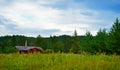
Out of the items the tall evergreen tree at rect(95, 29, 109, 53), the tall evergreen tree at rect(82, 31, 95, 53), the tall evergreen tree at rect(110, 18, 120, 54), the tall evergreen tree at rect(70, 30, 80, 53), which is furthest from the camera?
the tall evergreen tree at rect(70, 30, 80, 53)

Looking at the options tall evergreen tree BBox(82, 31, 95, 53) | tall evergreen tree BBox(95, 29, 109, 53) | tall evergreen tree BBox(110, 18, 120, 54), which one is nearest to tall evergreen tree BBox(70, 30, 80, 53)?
tall evergreen tree BBox(82, 31, 95, 53)

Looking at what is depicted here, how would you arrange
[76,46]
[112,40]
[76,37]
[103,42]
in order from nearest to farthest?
[112,40] → [103,42] → [76,46] → [76,37]

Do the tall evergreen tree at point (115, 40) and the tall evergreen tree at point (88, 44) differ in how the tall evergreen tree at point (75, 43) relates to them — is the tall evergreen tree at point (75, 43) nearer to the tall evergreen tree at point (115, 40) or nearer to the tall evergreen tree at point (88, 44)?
the tall evergreen tree at point (88, 44)

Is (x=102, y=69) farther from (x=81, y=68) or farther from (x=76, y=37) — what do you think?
(x=76, y=37)

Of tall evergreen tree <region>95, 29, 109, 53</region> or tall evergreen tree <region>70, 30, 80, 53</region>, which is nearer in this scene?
tall evergreen tree <region>95, 29, 109, 53</region>

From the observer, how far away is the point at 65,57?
35.9ft

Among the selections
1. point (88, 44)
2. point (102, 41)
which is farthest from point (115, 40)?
point (88, 44)

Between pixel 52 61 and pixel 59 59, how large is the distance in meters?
0.57

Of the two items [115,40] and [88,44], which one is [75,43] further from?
[115,40]

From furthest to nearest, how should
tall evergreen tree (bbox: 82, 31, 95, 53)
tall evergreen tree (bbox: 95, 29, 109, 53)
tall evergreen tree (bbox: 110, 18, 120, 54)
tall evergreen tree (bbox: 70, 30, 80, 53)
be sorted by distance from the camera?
tall evergreen tree (bbox: 70, 30, 80, 53)
tall evergreen tree (bbox: 82, 31, 95, 53)
tall evergreen tree (bbox: 95, 29, 109, 53)
tall evergreen tree (bbox: 110, 18, 120, 54)

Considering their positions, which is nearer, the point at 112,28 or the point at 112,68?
the point at 112,68

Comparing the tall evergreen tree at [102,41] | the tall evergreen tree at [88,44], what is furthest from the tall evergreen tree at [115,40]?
the tall evergreen tree at [88,44]

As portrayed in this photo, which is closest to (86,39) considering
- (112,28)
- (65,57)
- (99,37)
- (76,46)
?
(99,37)

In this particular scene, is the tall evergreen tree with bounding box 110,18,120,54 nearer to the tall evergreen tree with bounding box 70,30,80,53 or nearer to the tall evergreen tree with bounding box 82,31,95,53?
the tall evergreen tree with bounding box 82,31,95,53
